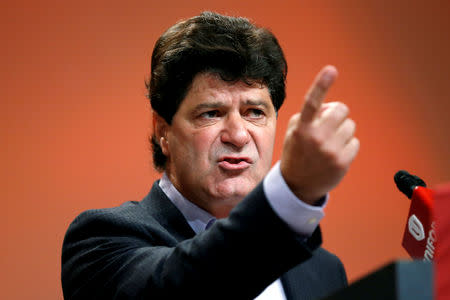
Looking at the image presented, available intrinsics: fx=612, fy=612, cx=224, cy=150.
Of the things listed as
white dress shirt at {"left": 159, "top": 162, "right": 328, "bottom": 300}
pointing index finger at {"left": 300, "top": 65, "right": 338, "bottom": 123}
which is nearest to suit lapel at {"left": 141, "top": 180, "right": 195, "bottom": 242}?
white dress shirt at {"left": 159, "top": 162, "right": 328, "bottom": 300}

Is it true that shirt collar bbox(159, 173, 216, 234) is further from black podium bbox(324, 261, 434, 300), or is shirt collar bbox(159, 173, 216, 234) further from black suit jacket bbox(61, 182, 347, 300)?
black podium bbox(324, 261, 434, 300)

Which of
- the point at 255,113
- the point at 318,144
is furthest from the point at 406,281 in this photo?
the point at 255,113

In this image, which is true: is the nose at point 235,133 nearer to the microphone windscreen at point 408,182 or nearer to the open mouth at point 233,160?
the open mouth at point 233,160

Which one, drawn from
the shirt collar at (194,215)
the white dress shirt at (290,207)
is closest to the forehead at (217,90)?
the shirt collar at (194,215)

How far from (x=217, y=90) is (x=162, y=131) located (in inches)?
10.8

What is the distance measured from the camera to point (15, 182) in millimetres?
2232

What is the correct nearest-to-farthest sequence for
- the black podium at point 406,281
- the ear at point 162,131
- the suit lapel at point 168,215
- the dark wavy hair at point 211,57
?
the black podium at point 406,281, the suit lapel at point 168,215, the dark wavy hair at point 211,57, the ear at point 162,131

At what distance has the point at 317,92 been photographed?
0.82 m

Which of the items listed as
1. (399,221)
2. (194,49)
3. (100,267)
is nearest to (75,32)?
(194,49)

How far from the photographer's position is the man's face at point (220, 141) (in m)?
1.59

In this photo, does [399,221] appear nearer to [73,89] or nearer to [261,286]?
[73,89]

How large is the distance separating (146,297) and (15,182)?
1325mm

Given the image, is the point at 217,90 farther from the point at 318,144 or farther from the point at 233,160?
the point at 318,144

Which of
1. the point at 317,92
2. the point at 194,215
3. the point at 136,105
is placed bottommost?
the point at 194,215
